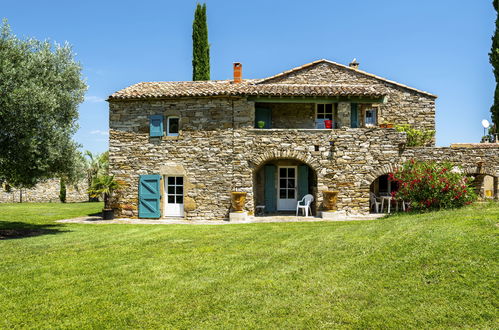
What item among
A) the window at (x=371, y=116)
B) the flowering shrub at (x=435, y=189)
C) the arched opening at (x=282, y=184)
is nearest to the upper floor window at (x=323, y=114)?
the arched opening at (x=282, y=184)

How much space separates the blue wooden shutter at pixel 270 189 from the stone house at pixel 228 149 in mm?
1561

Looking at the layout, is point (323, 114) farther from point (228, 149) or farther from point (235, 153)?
point (228, 149)

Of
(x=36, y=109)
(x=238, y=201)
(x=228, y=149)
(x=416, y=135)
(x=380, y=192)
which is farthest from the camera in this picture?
(x=416, y=135)

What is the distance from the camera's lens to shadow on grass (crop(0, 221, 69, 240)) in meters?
11.1

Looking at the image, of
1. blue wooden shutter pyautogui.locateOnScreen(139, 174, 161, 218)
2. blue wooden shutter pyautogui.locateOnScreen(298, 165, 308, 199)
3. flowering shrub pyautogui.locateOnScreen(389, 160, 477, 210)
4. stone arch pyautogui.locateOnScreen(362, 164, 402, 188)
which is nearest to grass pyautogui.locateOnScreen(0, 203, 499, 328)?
flowering shrub pyautogui.locateOnScreen(389, 160, 477, 210)

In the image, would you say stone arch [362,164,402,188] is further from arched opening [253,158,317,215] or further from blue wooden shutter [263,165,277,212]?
blue wooden shutter [263,165,277,212]

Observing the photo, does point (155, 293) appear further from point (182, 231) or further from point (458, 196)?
point (458, 196)

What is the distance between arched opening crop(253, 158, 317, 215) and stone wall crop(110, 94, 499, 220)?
1617 mm

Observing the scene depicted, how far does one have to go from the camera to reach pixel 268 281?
593 centimetres

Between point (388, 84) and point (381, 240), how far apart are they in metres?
12.7

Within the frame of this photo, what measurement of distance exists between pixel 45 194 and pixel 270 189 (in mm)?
18247

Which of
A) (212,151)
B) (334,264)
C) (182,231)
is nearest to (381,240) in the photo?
(334,264)

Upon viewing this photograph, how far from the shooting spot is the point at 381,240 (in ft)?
26.1

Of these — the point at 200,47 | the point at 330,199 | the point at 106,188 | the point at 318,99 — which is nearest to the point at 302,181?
the point at 330,199
